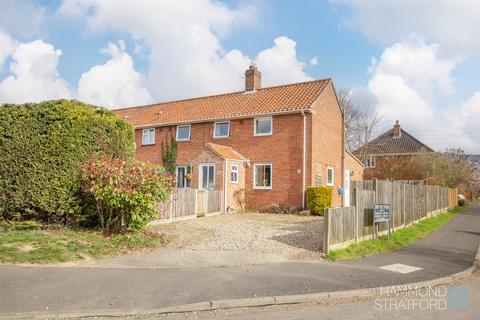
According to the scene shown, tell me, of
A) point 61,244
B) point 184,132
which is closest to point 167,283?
point 61,244

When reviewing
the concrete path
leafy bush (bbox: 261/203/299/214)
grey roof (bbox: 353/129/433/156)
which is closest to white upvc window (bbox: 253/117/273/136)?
leafy bush (bbox: 261/203/299/214)

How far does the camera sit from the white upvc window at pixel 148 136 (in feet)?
89.9

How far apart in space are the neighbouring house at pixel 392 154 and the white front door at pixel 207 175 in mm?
27671

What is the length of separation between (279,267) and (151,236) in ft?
14.2

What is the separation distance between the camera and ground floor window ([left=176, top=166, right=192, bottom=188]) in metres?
23.3

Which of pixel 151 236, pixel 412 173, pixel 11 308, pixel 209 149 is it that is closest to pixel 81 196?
pixel 151 236

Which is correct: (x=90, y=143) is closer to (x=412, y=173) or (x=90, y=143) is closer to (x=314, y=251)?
(x=314, y=251)

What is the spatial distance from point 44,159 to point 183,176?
13.8 metres

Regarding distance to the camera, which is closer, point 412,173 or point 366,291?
point 366,291

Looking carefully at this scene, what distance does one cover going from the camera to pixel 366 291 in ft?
23.2

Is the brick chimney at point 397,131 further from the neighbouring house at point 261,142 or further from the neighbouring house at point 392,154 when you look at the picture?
the neighbouring house at point 261,142

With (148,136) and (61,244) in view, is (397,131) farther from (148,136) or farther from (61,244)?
(61,244)

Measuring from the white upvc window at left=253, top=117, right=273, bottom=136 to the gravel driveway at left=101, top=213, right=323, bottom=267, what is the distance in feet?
27.4

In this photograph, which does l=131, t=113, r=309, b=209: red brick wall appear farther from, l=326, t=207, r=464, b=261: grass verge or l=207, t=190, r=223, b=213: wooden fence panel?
l=326, t=207, r=464, b=261: grass verge
